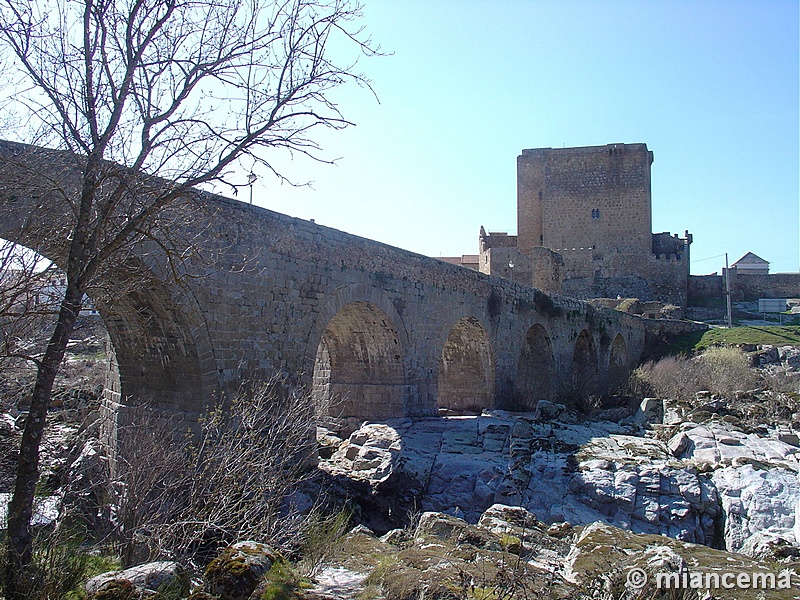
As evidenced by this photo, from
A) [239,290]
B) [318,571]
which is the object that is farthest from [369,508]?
[318,571]

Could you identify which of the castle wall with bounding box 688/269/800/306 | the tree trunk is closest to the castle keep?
the castle wall with bounding box 688/269/800/306

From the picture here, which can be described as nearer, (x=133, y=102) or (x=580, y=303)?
(x=133, y=102)

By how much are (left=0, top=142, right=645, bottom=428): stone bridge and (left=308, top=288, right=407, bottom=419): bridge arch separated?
0.07 feet

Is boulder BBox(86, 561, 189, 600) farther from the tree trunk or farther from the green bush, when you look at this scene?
the green bush

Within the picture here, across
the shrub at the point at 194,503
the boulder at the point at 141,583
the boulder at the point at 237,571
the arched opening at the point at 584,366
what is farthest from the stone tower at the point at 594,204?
the boulder at the point at 141,583

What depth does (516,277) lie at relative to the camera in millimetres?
35031

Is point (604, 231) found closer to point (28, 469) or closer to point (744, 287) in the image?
point (744, 287)

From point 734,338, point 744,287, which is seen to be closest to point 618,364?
point 734,338

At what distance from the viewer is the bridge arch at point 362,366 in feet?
39.1

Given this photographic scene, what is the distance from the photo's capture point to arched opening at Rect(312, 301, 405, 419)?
12.1 meters

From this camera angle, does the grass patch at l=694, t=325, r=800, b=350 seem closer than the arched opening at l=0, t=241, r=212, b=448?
No

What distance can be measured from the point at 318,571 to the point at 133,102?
366 cm

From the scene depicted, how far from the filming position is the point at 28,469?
160 inches

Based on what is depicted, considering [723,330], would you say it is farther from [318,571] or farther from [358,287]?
[318,571]
